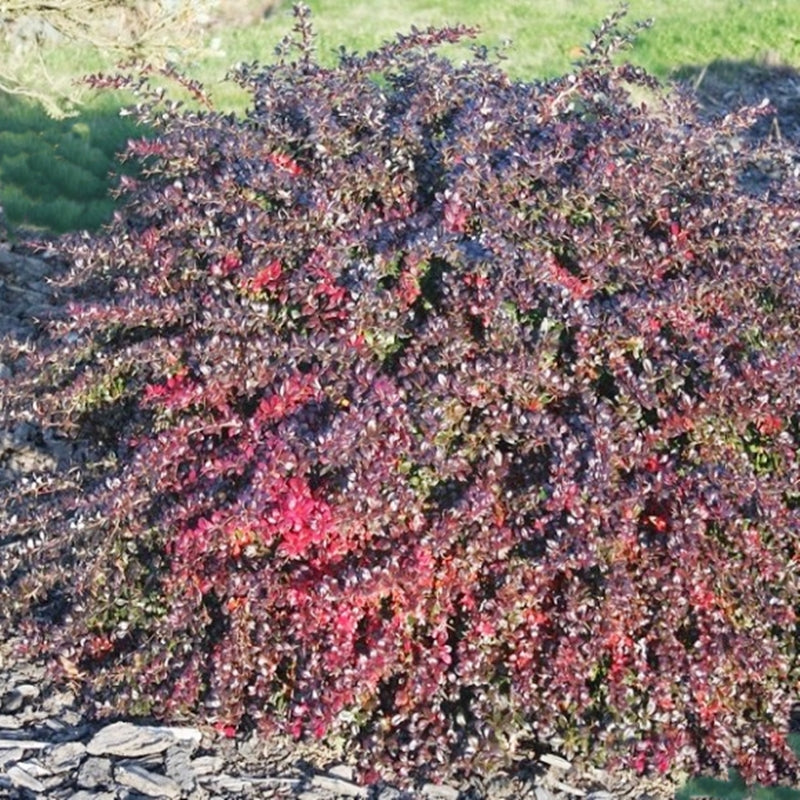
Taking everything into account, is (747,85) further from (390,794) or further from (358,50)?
(390,794)

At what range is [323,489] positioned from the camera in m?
3.33

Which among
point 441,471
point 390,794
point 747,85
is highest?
point 747,85

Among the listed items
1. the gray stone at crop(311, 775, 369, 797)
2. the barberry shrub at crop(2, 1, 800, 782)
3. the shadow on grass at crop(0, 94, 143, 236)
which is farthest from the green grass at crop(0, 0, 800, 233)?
the gray stone at crop(311, 775, 369, 797)

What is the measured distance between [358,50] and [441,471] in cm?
606

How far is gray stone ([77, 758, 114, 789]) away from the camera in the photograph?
3.24 metres

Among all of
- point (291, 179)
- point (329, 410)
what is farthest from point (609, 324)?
point (291, 179)

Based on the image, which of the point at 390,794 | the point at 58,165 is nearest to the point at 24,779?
the point at 390,794

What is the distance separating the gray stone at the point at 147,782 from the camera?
322 centimetres

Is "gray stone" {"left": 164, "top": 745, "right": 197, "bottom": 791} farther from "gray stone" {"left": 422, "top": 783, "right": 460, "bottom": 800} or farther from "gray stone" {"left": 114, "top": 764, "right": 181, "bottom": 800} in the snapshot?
"gray stone" {"left": 422, "top": 783, "right": 460, "bottom": 800}

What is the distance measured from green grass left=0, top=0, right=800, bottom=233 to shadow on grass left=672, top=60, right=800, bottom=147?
106 mm

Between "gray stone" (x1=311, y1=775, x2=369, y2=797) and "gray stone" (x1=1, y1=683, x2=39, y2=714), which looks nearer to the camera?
"gray stone" (x1=311, y1=775, x2=369, y2=797)

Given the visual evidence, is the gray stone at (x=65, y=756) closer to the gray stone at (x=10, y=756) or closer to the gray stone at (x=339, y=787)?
the gray stone at (x=10, y=756)

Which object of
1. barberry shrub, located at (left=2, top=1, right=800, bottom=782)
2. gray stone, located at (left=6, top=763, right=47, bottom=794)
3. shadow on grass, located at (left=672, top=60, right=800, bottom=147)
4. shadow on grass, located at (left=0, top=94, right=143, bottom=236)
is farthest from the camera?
shadow on grass, located at (left=672, top=60, right=800, bottom=147)

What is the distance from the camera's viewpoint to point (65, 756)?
3311 mm
